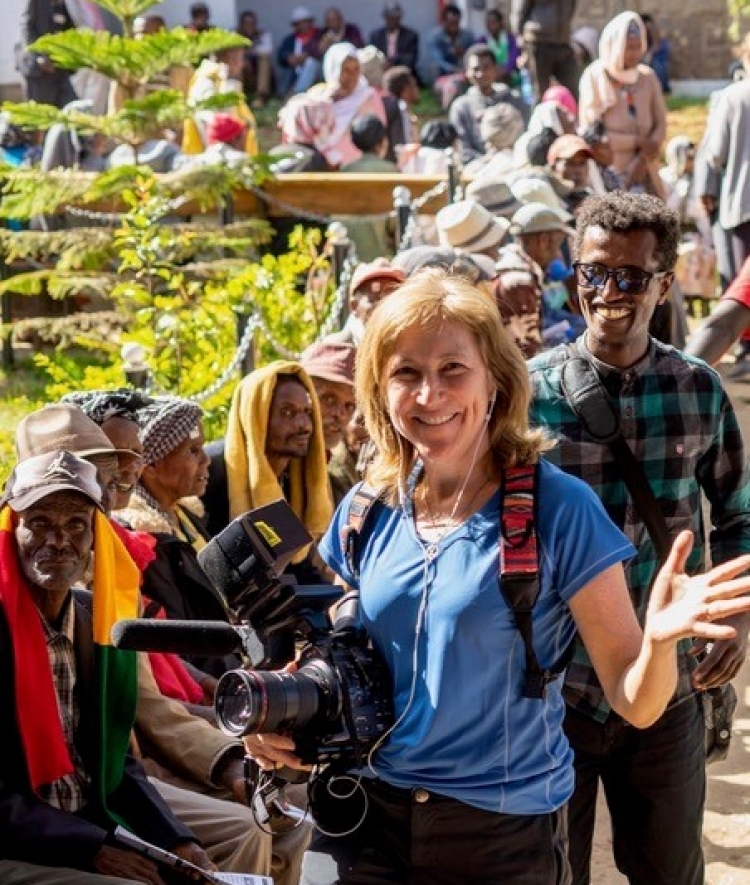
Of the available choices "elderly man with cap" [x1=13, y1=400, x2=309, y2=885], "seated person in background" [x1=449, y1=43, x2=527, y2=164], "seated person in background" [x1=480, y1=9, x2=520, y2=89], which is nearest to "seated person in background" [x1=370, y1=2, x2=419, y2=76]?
"seated person in background" [x1=480, y1=9, x2=520, y2=89]

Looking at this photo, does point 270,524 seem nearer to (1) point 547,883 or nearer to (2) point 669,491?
(1) point 547,883

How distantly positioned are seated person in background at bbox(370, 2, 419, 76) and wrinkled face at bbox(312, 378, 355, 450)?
20219 millimetres

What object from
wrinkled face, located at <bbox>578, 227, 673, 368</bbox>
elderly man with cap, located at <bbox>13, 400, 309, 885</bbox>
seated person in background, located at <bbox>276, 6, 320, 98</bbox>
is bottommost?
seated person in background, located at <bbox>276, 6, 320, 98</bbox>

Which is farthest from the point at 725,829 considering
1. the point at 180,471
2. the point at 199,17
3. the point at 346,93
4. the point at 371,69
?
the point at 199,17

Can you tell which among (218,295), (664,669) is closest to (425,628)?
(664,669)

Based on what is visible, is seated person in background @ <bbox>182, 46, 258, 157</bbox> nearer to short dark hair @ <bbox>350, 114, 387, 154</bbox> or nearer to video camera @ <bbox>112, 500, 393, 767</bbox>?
short dark hair @ <bbox>350, 114, 387, 154</bbox>

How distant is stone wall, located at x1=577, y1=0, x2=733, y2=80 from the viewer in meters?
30.3

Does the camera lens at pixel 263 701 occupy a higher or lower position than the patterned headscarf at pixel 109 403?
higher

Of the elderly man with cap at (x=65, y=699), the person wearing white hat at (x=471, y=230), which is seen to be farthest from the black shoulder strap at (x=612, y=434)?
the person wearing white hat at (x=471, y=230)

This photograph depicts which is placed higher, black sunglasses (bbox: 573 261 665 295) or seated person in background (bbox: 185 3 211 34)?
black sunglasses (bbox: 573 261 665 295)

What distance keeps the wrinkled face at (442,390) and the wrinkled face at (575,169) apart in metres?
9.19

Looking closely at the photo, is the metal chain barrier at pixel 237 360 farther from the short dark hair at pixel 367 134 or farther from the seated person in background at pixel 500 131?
the short dark hair at pixel 367 134

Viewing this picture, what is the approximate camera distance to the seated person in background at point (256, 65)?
27.0 m

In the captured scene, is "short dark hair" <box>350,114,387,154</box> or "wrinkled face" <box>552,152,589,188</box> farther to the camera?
"short dark hair" <box>350,114,387,154</box>
